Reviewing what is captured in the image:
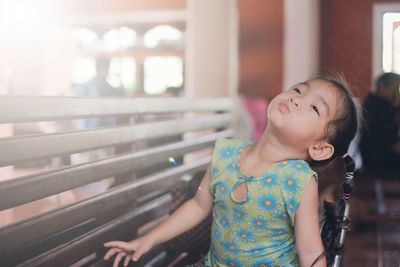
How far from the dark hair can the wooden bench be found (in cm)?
65

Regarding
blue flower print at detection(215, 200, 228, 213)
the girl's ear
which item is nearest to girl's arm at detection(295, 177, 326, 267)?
the girl's ear

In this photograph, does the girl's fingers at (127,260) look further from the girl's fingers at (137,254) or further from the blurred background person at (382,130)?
the blurred background person at (382,130)

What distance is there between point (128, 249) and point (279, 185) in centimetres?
47

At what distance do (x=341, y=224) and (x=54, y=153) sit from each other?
849mm

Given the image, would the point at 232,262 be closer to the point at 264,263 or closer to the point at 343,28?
the point at 264,263

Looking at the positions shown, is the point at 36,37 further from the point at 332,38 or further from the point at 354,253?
the point at 354,253

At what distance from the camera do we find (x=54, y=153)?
155cm

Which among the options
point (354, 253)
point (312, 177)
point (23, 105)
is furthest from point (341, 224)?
point (354, 253)

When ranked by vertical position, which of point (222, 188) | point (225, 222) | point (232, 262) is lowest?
point (232, 262)

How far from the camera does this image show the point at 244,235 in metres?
1.61

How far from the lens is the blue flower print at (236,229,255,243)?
1608 mm

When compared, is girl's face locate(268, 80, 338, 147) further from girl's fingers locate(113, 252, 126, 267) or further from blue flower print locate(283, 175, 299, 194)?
girl's fingers locate(113, 252, 126, 267)

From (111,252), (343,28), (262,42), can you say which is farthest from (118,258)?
(343,28)

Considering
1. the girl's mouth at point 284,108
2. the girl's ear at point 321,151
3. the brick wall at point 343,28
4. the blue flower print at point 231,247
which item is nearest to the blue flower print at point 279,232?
the blue flower print at point 231,247
